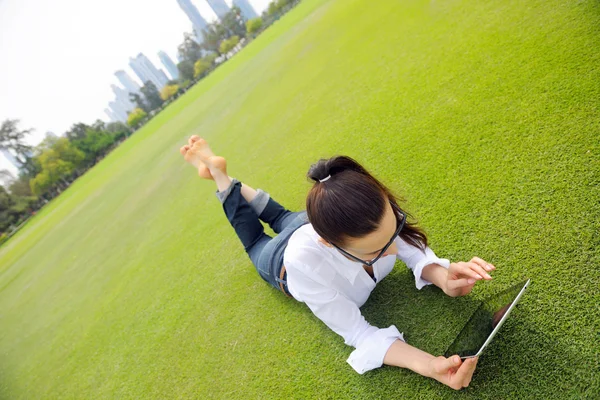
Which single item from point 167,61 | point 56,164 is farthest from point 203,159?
point 167,61

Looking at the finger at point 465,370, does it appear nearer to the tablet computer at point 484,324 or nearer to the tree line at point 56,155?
the tablet computer at point 484,324

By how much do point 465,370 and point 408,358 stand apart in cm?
26

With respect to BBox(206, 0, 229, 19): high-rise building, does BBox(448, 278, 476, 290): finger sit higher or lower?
lower

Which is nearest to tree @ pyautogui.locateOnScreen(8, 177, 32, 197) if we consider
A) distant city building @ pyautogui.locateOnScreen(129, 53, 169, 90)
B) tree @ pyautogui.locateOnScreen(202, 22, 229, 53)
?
tree @ pyautogui.locateOnScreen(202, 22, 229, 53)

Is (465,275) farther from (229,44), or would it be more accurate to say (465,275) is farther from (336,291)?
(229,44)

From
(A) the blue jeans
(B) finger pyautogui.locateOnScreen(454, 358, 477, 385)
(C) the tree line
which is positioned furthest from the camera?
(C) the tree line

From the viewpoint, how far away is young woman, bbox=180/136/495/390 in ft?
3.95

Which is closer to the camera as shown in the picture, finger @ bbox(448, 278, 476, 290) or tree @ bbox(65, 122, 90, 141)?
finger @ bbox(448, 278, 476, 290)

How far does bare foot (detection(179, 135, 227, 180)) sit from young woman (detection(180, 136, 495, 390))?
30.6 inches

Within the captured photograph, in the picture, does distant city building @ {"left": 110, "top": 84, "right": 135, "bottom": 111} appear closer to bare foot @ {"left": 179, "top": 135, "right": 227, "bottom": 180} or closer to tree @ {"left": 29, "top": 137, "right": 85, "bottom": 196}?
tree @ {"left": 29, "top": 137, "right": 85, "bottom": 196}

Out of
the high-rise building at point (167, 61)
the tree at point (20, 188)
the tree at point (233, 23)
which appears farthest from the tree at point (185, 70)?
the high-rise building at point (167, 61)

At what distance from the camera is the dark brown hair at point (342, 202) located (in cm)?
118

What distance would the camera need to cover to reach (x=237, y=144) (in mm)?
5691

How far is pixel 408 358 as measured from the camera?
4.50ft
